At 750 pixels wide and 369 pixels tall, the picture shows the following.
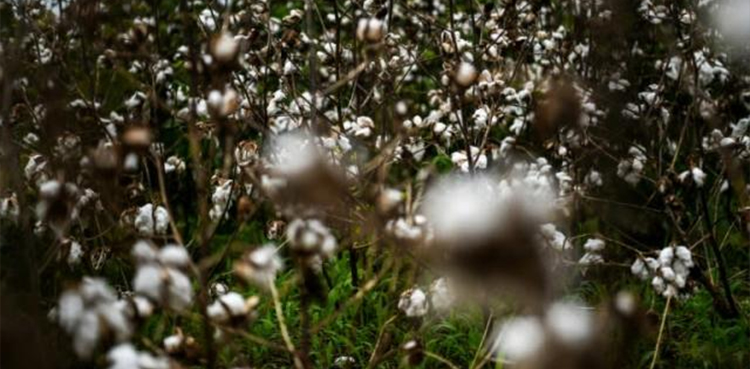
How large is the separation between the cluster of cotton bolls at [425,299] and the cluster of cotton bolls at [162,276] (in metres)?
0.79

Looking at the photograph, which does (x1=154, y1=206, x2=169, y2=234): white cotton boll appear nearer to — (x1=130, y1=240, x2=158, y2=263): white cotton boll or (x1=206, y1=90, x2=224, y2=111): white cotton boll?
(x1=206, y1=90, x2=224, y2=111): white cotton boll

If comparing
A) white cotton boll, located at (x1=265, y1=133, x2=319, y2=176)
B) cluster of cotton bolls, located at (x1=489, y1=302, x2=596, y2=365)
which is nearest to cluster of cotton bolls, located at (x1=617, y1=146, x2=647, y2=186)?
white cotton boll, located at (x1=265, y1=133, x2=319, y2=176)

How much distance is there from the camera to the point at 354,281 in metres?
3.55

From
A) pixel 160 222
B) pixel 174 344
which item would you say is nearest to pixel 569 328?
pixel 174 344

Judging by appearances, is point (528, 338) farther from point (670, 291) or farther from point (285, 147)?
point (285, 147)

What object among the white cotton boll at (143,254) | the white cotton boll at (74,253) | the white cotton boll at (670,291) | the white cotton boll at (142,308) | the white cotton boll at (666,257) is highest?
the white cotton boll at (74,253)

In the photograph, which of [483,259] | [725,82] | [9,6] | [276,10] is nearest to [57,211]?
[483,259]

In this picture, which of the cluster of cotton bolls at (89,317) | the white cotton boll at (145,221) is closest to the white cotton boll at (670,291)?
the white cotton boll at (145,221)

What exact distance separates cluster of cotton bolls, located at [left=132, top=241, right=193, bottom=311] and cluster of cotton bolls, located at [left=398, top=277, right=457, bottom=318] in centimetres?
79

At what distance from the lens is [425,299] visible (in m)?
2.51

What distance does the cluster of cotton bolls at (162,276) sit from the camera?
5.67ft

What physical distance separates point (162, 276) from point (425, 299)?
943 millimetres

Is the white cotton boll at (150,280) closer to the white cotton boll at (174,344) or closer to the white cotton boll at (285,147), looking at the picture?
the white cotton boll at (174,344)

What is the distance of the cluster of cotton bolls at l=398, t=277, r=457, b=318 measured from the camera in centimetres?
245
